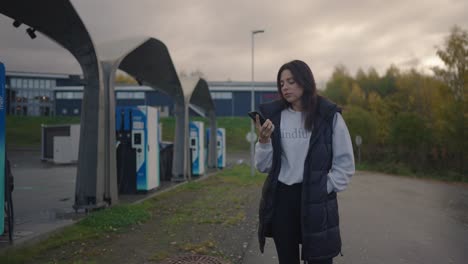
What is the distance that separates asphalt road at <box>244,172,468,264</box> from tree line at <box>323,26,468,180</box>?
14907mm

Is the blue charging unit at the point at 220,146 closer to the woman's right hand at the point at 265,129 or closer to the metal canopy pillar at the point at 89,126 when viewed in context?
the metal canopy pillar at the point at 89,126

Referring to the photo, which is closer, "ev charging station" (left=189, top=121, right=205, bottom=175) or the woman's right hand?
the woman's right hand

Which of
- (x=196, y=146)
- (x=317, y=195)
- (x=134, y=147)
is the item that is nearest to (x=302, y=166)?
(x=317, y=195)

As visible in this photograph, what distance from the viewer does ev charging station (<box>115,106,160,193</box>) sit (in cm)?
1270

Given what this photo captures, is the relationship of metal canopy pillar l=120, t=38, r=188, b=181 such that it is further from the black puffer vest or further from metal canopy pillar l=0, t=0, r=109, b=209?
the black puffer vest

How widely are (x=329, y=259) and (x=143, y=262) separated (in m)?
3.12

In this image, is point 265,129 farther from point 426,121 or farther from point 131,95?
point 131,95

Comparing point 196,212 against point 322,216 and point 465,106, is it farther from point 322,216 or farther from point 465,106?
point 465,106

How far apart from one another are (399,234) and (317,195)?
5444 mm

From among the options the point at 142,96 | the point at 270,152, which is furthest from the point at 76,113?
the point at 270,152

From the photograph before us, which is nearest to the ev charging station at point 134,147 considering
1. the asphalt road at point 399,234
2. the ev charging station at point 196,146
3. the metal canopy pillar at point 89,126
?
the metal canopy pillar at point 89,126

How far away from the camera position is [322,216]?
8.87 feet

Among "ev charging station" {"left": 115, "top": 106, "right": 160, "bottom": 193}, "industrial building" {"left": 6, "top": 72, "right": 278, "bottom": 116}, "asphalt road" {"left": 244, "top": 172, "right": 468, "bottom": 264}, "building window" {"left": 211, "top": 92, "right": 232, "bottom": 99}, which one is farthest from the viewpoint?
"building window" {"left": 211, "top": 92, "right": 232, "bottom": 99}

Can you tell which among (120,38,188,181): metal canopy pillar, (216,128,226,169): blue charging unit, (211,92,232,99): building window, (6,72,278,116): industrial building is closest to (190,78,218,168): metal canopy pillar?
(216,128,226,169): blue charging unit
